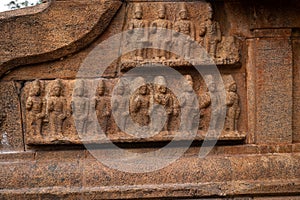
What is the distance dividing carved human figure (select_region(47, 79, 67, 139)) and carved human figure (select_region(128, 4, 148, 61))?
0.70 meters

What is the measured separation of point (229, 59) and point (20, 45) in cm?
172

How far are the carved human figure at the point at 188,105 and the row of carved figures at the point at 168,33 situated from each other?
26 cm

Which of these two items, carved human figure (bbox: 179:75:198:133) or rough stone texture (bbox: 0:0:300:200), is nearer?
rough stone texture (bbox: 0:0:300:200)

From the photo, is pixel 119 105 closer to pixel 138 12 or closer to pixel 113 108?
pixel 113 108

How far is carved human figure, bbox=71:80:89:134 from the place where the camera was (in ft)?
10.8

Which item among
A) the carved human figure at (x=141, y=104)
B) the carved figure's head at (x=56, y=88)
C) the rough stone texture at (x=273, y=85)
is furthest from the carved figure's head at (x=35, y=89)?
the rough stone texture at (x=273, y=85)

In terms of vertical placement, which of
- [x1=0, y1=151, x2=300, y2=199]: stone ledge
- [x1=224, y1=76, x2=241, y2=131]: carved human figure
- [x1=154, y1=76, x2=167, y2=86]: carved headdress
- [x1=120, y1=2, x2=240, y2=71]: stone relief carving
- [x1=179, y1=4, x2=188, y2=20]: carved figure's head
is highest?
[x1=179, y1=4, x2=188, y2=20]: carved figure's head

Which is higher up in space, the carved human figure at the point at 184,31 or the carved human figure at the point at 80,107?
the carved human figure at the point at 184,31

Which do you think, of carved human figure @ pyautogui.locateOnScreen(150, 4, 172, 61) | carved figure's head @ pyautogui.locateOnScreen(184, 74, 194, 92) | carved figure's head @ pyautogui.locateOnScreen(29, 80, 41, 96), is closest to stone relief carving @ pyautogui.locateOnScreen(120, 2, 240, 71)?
carved human figure @ pyautogui.locateOnScreen(150, 4, 172, 61)

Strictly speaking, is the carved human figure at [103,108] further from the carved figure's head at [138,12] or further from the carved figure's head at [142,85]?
the carved figure's head at [138,12]

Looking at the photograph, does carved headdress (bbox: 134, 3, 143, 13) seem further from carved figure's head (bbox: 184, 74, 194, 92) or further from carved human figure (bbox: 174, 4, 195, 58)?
carved figure's head (bbox: 184, 74, 194, 92)

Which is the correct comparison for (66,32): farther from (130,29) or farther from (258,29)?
(258,29)

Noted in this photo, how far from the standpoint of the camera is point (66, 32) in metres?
3.21

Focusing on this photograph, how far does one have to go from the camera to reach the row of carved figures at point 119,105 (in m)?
3.28
